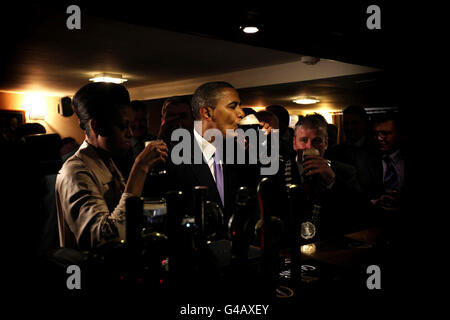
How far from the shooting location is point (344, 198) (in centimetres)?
215

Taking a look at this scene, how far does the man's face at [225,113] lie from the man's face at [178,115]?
0.70 m

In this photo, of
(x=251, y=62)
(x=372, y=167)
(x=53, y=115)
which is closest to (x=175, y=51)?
(x=251, y=62)

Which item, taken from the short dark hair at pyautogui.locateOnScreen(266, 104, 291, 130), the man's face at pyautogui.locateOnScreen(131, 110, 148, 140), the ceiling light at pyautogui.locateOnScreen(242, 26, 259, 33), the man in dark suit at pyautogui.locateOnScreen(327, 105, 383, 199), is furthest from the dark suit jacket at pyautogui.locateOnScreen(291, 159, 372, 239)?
the short dark hair at pyautogui.locateOnScreen(266, 104, 291, 130)

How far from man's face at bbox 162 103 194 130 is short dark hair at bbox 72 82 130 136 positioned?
145 cm

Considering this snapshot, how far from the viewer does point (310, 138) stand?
281 centimetres

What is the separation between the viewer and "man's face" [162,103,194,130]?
3.06 meters

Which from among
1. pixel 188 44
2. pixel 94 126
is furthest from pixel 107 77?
pixel 94 126

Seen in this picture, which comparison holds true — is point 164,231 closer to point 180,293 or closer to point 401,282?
point 180,293

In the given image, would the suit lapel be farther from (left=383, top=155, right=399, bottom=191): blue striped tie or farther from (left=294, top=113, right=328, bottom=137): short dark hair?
(left=383, top=155, right=399, bottom=191): blue striped tie

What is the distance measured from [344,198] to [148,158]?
1214mm

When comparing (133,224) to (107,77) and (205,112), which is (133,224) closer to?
(205,112)

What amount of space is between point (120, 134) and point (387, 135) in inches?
103

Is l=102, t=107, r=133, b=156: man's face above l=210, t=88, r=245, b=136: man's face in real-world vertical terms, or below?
below
